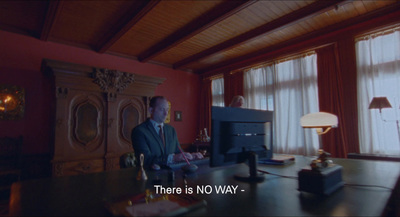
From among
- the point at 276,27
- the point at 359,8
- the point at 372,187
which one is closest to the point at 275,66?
the point at 276,27

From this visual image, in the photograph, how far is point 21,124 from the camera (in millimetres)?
3846

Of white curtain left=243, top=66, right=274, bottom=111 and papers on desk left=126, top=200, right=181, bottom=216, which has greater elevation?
white curtain left=243, top=66, right=274, bottom=111

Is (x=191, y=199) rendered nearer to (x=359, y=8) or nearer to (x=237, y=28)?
(x=237, y=28)

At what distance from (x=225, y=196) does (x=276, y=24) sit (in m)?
3.65

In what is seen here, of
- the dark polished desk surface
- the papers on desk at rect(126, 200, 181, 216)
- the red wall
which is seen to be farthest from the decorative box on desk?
the red wall

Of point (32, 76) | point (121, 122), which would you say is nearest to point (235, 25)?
point (121, 122)

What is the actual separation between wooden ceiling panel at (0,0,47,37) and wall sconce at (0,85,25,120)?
44.8 inches

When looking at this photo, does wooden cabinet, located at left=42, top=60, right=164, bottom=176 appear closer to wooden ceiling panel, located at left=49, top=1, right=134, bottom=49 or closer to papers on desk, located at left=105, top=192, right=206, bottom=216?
wooden ceiling panel, located at left=49, top=1, right=134, bottom=49

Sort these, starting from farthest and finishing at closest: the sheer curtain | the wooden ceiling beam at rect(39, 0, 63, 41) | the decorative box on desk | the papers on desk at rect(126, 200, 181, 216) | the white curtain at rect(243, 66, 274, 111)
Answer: the white curtain at rect(243, 66, 274, 111) → the sheer curtain → the wooden ceiling beam at rect(39, 0, 63, 41) → the decorative box on desk → the papers on desk at rect(126, 200, 181, 216)

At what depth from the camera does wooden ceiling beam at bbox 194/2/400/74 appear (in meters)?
3.41

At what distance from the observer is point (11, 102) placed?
373 cm

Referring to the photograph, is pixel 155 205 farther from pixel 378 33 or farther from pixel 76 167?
pixel 378 33

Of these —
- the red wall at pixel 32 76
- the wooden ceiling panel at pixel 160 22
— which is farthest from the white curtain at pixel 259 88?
the red wall at pixel 32 76

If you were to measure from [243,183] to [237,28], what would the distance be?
3518 millimetres
